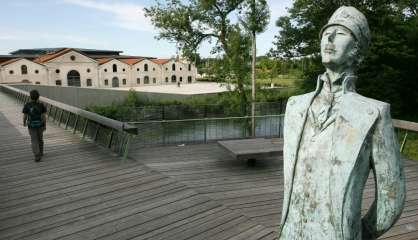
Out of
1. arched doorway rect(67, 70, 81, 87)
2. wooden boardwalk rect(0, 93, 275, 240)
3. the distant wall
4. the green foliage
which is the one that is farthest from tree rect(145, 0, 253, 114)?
arched doorway rect(67, 70, 81, 87)

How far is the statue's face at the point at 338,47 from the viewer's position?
162 centimetres

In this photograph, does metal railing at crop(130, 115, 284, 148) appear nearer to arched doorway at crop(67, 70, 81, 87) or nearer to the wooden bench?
the wooden bench

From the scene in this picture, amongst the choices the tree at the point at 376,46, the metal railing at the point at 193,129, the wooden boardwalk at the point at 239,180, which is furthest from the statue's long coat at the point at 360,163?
the tree at the point at 376,46

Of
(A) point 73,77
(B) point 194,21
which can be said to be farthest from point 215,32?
(A) point 73,77

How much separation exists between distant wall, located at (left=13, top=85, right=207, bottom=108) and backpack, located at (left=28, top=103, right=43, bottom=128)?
25.7m

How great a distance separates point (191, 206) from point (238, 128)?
463 inches

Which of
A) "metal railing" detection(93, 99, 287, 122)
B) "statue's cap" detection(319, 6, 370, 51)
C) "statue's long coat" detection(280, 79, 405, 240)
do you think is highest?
"statue's cap" detection(319, 6, 370, 51)

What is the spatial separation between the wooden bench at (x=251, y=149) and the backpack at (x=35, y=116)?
4147mm

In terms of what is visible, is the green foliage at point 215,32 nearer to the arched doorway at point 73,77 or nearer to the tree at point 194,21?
the tree at point 194,21

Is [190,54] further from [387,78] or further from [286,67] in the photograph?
[387,78]

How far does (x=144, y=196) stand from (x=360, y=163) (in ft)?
17.2

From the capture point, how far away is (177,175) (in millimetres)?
7613

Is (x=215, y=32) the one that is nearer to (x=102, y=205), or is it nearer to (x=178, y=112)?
(x=178, y=112)

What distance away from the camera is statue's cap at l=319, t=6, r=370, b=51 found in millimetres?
1625
